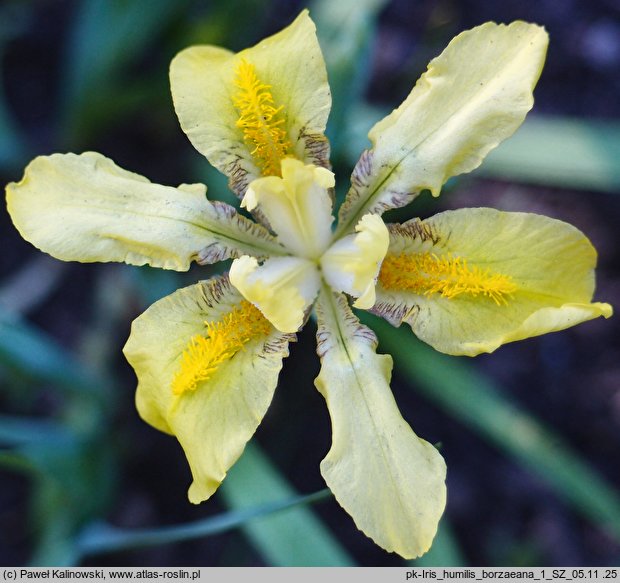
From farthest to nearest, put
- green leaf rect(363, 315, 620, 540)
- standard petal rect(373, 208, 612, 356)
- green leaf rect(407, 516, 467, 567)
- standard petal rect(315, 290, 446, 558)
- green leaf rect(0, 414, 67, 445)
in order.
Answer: green leaf rect(363, 315, 620, 540) → green leaf rect(407, 516, 467, 567) → green leaf rect(0, 414, 67, 445) → standard petal rect(373, 208, 612, 356) → standard petal rect(315, 290, 446, 558)

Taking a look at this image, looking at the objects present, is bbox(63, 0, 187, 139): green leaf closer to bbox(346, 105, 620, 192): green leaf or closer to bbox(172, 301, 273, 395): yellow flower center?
bbox(346, 105, 620, 192): green leaf

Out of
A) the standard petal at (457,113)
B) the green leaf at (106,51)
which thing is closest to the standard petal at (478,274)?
the standard petal at (457,113)

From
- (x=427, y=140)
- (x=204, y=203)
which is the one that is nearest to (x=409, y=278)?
(x=427, y=140)

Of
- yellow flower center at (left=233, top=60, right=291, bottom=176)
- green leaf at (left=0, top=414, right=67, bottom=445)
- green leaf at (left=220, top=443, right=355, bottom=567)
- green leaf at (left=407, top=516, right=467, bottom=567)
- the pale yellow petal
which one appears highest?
yellow flower center at (left=233, top=60, right=291, bottom=176)

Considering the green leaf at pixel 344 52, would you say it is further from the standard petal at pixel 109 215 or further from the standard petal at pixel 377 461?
the standard petal at pixel 377 461

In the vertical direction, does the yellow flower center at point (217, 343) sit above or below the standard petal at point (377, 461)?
above

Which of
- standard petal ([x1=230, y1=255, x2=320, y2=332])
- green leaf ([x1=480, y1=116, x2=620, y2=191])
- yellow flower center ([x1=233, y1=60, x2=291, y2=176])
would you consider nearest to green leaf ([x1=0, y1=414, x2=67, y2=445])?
standard petal ([x1=230, y1=255, x2=320, y2=332])
